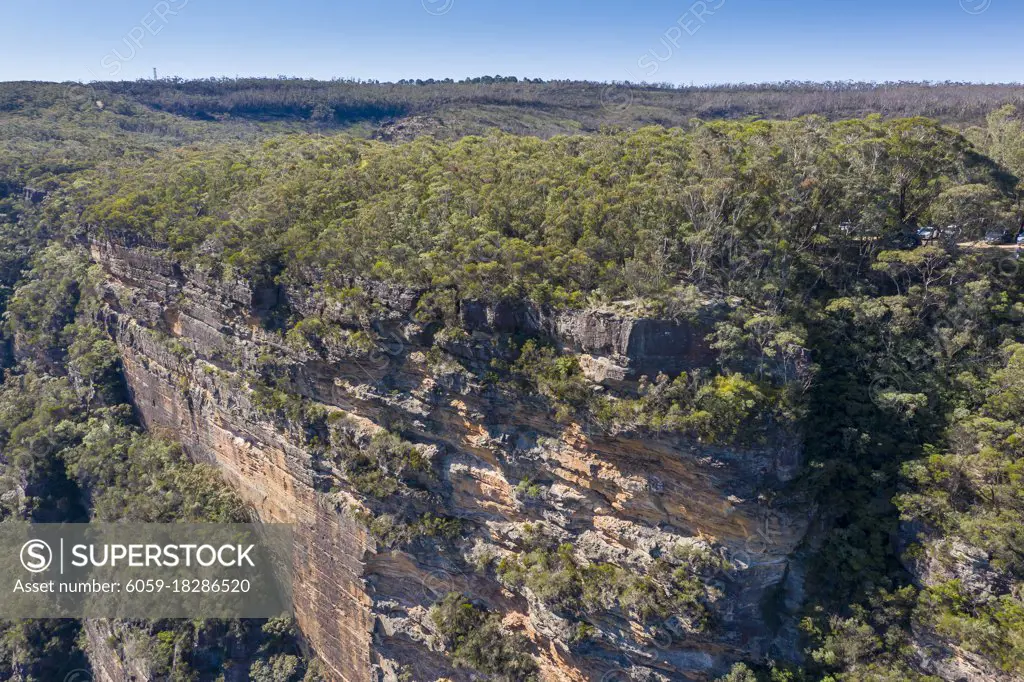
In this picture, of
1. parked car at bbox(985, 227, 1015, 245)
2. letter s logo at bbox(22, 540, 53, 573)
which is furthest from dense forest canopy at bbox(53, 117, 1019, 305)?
letter s logo at bbox(22, 540, 53, 573)

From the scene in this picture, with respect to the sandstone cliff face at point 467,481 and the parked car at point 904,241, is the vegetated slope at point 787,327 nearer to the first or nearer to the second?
the parked car at point 904,241

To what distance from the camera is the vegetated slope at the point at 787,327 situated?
16.7 m

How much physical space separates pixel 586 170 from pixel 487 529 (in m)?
15.0

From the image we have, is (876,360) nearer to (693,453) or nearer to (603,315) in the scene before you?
(693,453)

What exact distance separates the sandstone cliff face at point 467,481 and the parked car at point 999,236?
1186 centimetres

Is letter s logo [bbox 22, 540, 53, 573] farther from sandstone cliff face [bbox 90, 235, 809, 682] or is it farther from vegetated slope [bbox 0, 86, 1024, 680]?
vegetated slope [bbox 0, 86, 1024, 680]

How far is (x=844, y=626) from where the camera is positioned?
17406mm

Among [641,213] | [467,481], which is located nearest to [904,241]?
[641,213]

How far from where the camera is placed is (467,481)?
2181 centimetres

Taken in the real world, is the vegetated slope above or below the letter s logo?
above

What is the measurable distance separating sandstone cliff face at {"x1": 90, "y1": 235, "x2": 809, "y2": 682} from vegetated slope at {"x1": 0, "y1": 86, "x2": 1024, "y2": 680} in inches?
20.7

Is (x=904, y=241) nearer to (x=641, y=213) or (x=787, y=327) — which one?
(x=787, y=327)

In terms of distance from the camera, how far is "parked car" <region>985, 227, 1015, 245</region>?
69.8 feet

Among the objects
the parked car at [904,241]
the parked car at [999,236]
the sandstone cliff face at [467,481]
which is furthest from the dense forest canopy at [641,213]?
the sandstone cliff face at [467,481]
